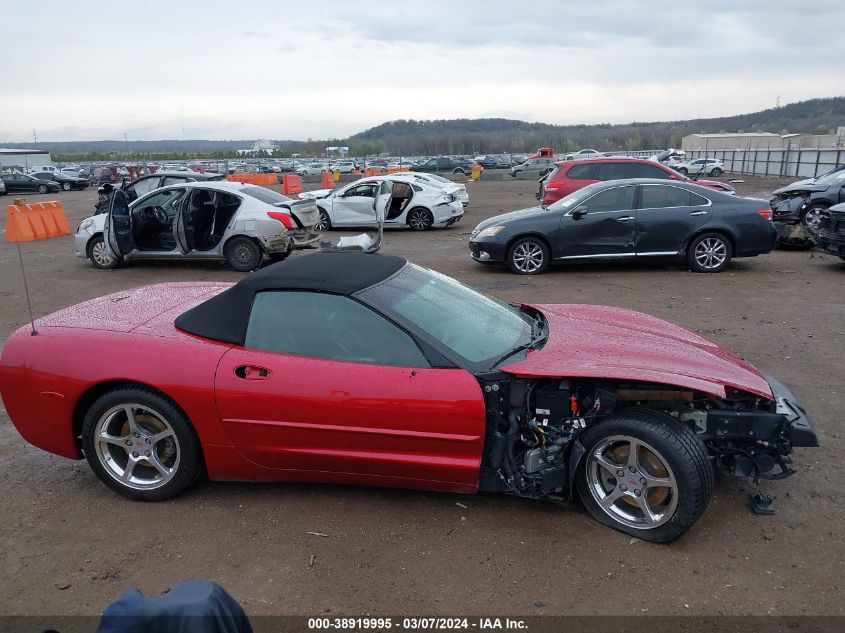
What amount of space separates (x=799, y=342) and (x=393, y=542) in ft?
17.2

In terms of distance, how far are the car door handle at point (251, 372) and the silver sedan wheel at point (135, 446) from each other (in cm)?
56

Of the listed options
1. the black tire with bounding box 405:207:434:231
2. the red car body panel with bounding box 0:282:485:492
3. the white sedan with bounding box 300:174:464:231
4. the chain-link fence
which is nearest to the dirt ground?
the red car body panel with bounding box 0:282:485:492

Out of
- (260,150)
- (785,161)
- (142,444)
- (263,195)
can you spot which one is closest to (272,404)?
(142,444)

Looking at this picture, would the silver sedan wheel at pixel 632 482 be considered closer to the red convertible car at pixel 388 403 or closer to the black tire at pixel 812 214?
the red convertible car at pixel 388 403

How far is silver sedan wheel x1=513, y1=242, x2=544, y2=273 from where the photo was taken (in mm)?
10562

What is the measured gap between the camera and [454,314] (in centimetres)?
398

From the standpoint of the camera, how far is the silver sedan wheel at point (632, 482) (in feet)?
11.0

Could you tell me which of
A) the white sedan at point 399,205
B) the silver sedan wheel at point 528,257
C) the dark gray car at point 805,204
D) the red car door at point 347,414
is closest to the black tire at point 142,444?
the red car door at point 347,414

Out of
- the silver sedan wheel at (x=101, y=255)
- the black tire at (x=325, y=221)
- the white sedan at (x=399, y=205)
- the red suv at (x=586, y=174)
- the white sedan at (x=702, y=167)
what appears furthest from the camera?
the white sedan at (x=702, y=167)

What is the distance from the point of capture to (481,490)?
3588mm

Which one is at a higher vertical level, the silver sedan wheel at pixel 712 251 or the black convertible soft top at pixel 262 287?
the black convertible soft top at pixel 262 287

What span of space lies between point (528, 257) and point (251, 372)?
762 centimetres

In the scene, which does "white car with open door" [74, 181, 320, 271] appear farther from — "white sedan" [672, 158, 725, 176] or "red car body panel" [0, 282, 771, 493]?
"white sedan" [672, 158, 725, 176]

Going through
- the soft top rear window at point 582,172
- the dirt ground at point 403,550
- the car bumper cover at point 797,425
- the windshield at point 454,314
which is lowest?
the dirt ground at point 403,550
